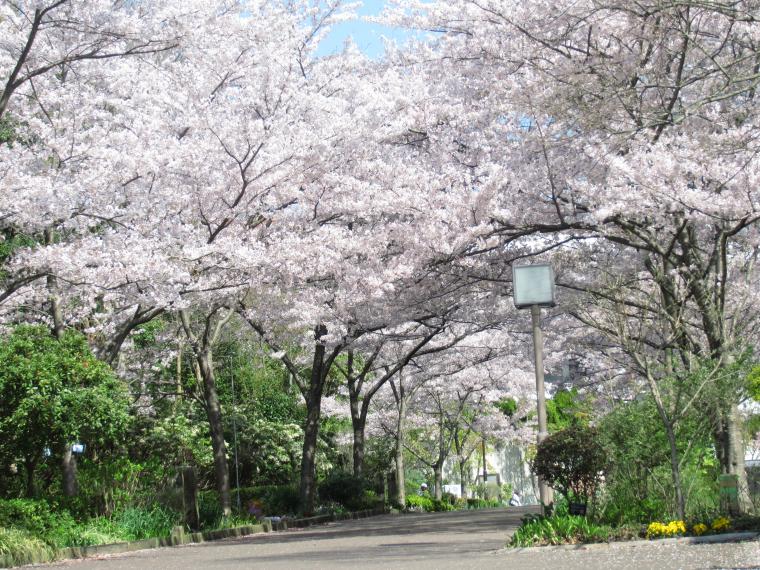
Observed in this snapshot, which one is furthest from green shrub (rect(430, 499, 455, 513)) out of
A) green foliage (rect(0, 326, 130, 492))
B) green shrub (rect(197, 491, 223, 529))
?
green foliage (rect(0, 326, 130, 492))

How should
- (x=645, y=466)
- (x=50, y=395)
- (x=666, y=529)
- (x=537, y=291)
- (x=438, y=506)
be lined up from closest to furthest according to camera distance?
1. (x=666, y=529)
2. (x=537, y=291)
3. (x=50, y=395)
4. (x=645, y=466)
5. (x=438, y=506)

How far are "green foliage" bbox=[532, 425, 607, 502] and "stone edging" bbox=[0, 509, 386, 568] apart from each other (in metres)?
6.19

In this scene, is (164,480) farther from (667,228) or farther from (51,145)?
(667,228)

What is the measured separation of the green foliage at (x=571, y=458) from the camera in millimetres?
12539

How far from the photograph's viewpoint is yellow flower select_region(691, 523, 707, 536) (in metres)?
11.1

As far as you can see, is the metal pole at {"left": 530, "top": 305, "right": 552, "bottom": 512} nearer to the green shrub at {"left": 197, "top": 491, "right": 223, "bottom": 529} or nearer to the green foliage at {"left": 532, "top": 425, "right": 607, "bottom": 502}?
the green foliage at {"left": 532, "top": 425, "right": 607, "bottom": 502}

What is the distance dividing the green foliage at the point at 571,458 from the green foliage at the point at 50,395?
6.15 meters

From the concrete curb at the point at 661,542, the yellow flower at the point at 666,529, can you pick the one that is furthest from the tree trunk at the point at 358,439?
the yellow flower at the point at 666,529

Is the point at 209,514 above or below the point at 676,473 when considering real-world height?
below

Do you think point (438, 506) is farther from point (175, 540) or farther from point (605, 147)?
point (605, 147)

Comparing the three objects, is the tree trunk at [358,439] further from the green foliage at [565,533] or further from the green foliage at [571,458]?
the green foliage at [565,533]

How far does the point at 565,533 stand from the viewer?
11625 mm

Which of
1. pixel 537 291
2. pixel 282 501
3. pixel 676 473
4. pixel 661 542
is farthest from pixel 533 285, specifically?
pixel 282 501

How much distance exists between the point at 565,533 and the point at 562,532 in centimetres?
5
